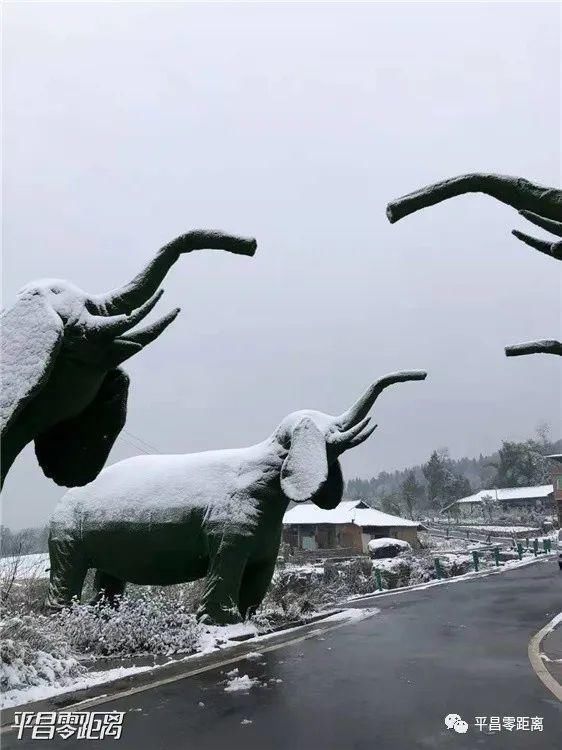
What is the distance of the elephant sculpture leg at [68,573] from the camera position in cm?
1032

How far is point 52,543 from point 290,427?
14.0 feet

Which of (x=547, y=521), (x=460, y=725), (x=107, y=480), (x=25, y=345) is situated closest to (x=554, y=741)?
(x=460, y=725)

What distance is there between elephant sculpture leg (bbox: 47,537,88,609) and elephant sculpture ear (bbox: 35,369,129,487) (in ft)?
20.9

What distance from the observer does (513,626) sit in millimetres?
9477

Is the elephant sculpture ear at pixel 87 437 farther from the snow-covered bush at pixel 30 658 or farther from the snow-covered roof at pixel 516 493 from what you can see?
the snow-covered roof at pixel 516 493

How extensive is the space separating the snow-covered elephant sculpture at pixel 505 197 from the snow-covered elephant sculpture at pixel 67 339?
1049 mm

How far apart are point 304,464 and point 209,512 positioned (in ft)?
5.09

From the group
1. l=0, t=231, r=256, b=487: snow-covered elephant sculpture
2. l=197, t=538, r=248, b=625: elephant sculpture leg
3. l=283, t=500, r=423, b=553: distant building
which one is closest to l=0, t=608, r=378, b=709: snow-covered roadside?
l=197, t=538, r=248, b=625: elephant sculpture leg

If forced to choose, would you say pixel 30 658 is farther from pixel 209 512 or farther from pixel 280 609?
pixel 280 609

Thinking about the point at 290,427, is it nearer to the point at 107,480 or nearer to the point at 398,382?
the point at 398,382

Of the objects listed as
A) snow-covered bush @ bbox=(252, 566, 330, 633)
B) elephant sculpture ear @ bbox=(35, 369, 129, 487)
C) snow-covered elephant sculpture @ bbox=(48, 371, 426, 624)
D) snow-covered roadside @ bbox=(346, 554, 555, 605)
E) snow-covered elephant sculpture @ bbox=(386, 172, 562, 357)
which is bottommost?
snow-covered roadside @ bbox=(346, 554, 555, 605)

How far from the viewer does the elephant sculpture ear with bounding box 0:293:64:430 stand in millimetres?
3377

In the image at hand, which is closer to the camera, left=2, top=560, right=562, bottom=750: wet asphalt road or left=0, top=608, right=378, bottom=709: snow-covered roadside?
left=2, top=560, right=562, bottom=750: wet asphalt road

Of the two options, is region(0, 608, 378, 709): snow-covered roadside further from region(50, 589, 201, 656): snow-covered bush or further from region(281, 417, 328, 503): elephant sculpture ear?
region(281, 417, 328, 503): elephant sculpture ear
